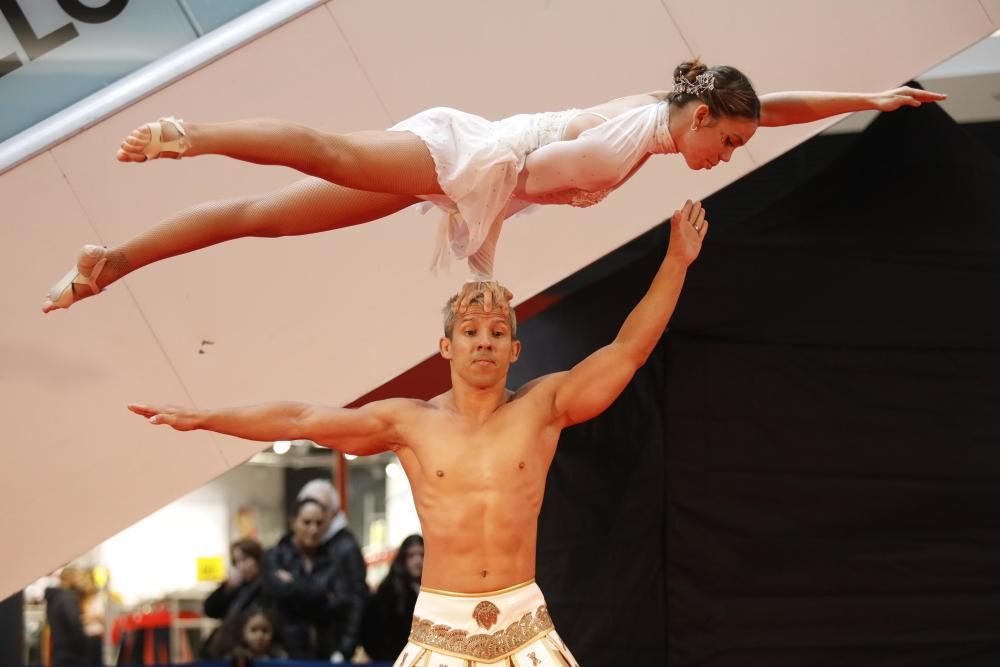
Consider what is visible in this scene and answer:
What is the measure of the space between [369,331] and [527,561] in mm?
1626

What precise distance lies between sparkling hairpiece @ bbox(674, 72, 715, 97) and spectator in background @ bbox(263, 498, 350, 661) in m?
3.39

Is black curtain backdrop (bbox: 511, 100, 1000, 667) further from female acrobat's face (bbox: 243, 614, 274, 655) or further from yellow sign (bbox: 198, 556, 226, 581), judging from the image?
yellow sign (bbox: 198, 556, 226, 581)

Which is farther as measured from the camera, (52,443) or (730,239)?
(730,239)

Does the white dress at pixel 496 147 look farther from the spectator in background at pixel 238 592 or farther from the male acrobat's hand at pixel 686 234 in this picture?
the spectator in background at pixel 238 592

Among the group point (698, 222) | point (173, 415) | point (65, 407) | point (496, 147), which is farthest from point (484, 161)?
point (65, 407)

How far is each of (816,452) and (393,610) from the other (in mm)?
2242

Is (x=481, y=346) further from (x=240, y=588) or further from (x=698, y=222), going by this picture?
(x=240, y=588)

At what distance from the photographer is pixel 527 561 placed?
3289 mm

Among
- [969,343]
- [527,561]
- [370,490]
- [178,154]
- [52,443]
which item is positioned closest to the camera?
[178,154]

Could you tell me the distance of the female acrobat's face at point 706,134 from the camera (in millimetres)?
3035

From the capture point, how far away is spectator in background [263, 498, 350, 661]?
18.8 feet

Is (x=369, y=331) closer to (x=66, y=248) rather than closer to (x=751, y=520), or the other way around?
(x=66, y=248)

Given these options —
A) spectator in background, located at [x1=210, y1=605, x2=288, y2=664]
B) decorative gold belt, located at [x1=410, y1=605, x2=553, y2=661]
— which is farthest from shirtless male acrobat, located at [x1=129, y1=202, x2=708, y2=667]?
spectator in background, located at [x1=210, y1=605, x2=288, y2=664]

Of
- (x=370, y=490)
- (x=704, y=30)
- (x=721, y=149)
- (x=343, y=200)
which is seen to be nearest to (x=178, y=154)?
(x=343, y=200)
